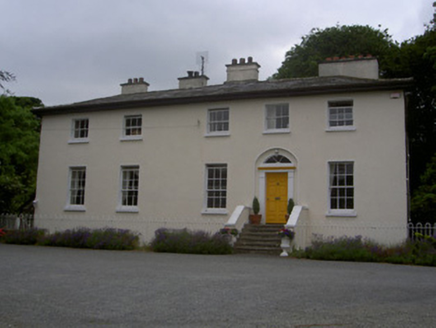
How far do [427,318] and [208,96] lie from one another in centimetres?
1540

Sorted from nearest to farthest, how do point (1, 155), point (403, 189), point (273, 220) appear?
1. point (403, 189)
2. point (273, 220)
3. point (1, 155)

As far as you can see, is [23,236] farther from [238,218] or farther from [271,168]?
[271,168]

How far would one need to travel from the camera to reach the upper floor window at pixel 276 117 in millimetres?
19906

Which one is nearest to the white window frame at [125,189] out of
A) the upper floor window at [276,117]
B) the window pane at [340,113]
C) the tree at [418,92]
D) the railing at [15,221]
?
the railing at [15,221]

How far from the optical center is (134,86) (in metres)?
27.6

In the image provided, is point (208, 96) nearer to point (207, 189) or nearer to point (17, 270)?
point (207, 189)

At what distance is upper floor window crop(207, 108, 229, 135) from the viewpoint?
20.8 meters

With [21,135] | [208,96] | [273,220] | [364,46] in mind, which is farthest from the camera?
[364,46]

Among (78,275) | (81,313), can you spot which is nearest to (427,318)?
(81,313)

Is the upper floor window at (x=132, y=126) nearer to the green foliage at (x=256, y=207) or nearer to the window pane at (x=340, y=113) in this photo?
the green foliage at (x=256, y=207)

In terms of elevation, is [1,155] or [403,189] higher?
[1,155]

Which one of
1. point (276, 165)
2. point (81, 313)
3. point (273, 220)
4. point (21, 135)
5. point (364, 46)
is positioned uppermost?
point (364, 46)

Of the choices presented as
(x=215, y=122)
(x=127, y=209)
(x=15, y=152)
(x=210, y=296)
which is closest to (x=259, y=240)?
(x=215, y=122)

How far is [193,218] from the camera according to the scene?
2042 cm
